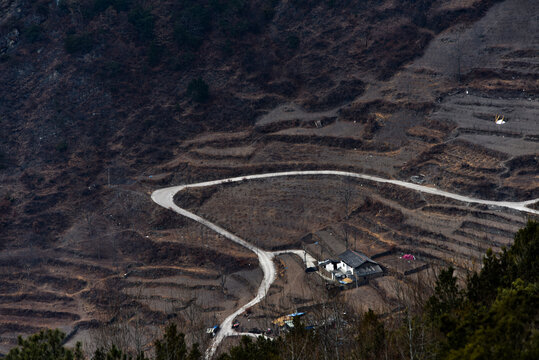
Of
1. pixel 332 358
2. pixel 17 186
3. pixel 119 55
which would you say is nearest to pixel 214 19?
pixel 119 55

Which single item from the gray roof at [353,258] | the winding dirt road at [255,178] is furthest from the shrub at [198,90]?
the gray roof at [353,258]

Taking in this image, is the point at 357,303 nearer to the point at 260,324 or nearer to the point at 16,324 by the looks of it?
the point at 260,324

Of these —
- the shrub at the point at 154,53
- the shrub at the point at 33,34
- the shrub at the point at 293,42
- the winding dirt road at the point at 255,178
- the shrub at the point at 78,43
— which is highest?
the shrub at the point at 33,34

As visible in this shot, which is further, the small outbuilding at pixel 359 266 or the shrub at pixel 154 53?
the shrub at pixel 154 53

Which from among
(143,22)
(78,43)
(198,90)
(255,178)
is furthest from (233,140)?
(78,43)

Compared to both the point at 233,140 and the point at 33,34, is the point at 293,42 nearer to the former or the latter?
the point at 233,140

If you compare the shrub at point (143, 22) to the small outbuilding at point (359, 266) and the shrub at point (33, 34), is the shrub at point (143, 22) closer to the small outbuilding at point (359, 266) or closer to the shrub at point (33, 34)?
the shrub at point (33, 34)
